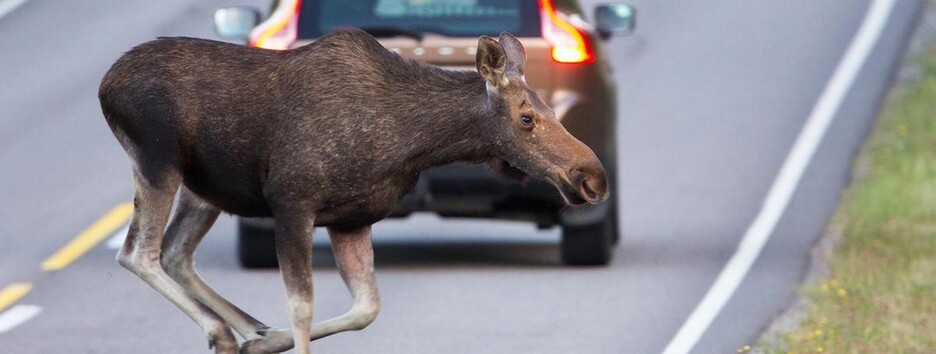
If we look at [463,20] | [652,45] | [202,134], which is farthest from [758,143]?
[202,134]

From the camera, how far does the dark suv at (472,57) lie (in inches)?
536

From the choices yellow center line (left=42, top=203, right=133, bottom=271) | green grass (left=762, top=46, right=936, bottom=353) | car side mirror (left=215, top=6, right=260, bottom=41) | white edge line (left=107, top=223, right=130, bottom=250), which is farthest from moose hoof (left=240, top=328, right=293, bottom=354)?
white edge line (left=107, top=223, right=130, bottom=250)

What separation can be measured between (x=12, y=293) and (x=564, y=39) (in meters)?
3.66

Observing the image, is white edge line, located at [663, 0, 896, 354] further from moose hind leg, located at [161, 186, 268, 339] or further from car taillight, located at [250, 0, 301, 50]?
car taillight, located at [250, 0, 301, 50]

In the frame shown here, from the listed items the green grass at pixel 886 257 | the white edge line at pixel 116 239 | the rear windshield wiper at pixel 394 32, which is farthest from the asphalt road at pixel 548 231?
the rear windshield wiper at pixel 394 32

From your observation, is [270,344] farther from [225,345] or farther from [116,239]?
[116,239]

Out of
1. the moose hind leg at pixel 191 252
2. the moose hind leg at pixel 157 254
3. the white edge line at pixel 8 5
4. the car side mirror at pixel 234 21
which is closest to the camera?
the moose hind leg at pixel 157 254

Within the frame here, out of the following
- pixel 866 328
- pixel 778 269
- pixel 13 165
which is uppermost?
pixel 866 328

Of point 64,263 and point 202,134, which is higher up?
point 202,134

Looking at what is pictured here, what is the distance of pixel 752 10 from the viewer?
30.3 metres

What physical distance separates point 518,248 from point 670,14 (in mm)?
14426

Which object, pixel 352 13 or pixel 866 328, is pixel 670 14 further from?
pixel 866 328

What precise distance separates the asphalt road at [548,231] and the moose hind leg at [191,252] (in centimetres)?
153

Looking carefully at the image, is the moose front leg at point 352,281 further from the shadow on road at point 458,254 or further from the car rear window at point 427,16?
the shadow on road at point 458,254
